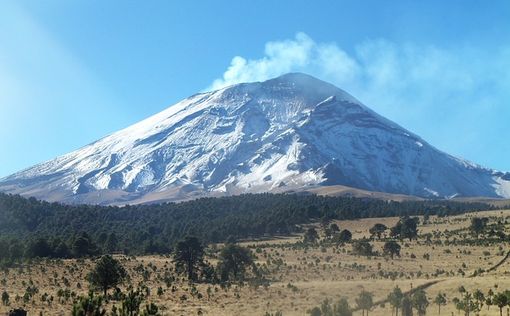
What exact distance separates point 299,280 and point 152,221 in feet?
335

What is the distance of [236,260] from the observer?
7138cm

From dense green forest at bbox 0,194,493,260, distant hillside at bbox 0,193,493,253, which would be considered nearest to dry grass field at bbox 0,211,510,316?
dense green forest at bbox 0,194,493,260

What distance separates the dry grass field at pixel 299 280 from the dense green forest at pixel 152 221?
455 inches

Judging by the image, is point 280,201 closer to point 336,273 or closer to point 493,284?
point 336,273

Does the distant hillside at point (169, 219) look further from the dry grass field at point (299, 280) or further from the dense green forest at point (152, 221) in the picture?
the dry grass field at point (299, 280)

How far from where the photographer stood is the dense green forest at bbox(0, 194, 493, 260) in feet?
328

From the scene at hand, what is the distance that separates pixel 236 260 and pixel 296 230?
58.6m

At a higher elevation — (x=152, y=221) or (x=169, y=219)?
(x=169, y=219)

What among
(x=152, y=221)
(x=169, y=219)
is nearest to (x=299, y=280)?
(x=169, y=219)

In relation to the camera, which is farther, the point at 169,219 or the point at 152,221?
the point at 152,221

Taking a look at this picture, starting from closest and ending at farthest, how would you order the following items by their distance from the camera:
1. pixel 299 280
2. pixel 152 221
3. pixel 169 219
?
pixel 299 280, pixel 169 219, pixel 152 221

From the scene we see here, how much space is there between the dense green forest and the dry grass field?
37.9ft

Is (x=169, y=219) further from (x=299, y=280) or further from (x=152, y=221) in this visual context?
(x=299, y=280)

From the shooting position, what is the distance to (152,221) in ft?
527
